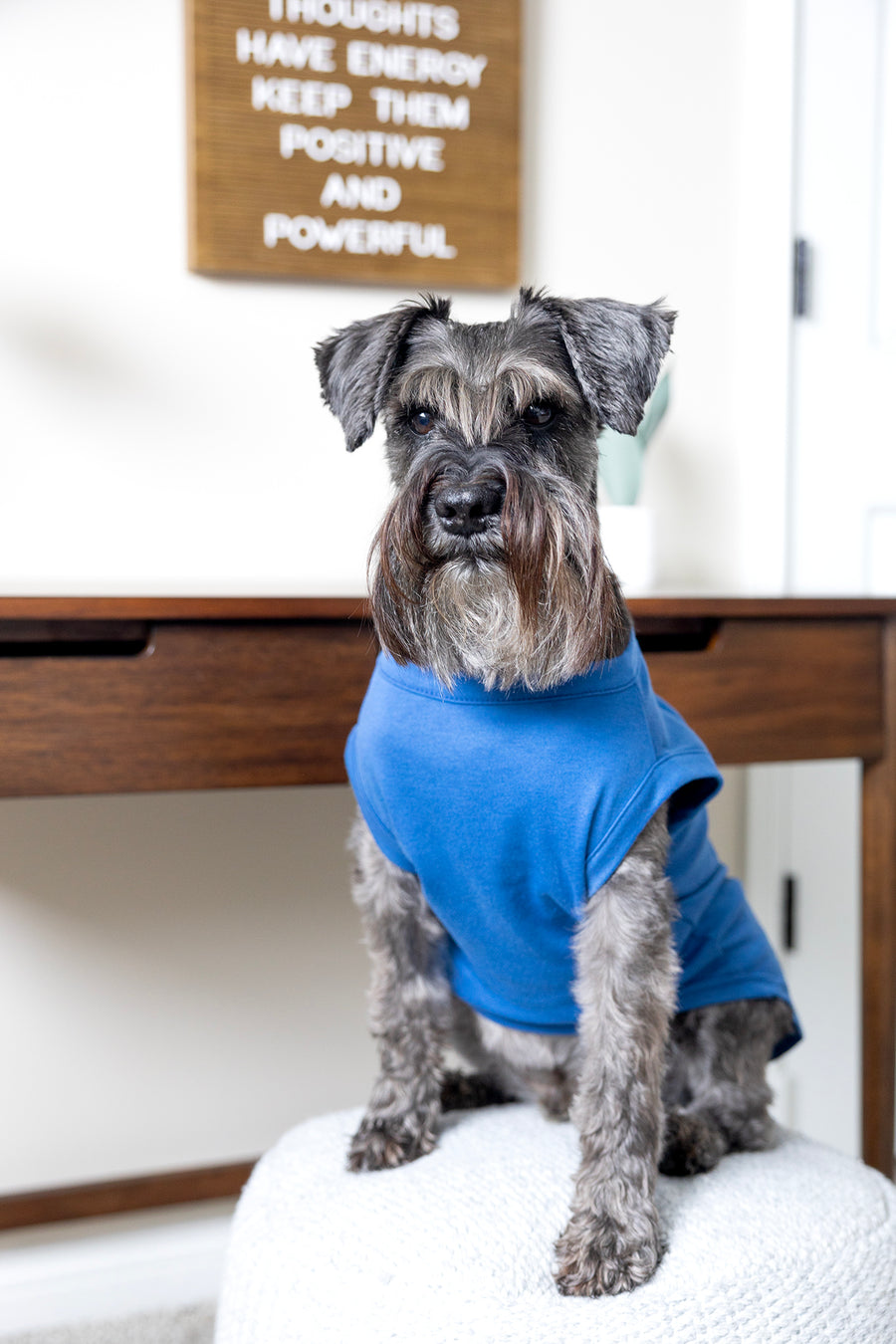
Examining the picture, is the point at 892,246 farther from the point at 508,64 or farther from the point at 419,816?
the point at 419,816

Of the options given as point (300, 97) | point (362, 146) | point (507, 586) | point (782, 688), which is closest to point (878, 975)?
point (782, 688)

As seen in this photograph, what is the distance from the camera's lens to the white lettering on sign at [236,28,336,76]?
75.5 inches

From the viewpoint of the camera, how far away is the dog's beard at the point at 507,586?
109 cm

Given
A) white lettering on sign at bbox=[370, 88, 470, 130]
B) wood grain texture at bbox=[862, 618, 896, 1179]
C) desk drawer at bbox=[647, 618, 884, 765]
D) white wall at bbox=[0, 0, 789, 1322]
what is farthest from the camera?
white lettering on sign at bbox=[370, 88, 470, 130]

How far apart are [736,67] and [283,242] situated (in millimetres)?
1014

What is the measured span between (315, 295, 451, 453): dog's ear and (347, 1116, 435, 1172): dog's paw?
76cm

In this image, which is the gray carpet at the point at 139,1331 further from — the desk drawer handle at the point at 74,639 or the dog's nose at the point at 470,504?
the dog's nose at the point at 470,504

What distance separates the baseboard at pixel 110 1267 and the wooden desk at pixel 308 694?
1.03 m

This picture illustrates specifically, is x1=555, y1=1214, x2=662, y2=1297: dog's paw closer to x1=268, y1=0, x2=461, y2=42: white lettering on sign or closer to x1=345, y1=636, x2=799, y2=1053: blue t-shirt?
x1=345, y1=636, x2=799, y2=1053: blue t-shirt

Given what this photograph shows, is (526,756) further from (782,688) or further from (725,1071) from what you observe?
(782,688)

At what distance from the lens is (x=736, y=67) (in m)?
2.28

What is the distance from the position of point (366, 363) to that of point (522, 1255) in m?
→ 0.92

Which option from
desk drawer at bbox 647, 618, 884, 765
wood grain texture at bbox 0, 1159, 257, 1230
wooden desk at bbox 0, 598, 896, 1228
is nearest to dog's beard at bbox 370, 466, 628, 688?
wooden desk at bbox 0, 598, 896, 1228

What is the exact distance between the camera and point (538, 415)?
1.20 metres
